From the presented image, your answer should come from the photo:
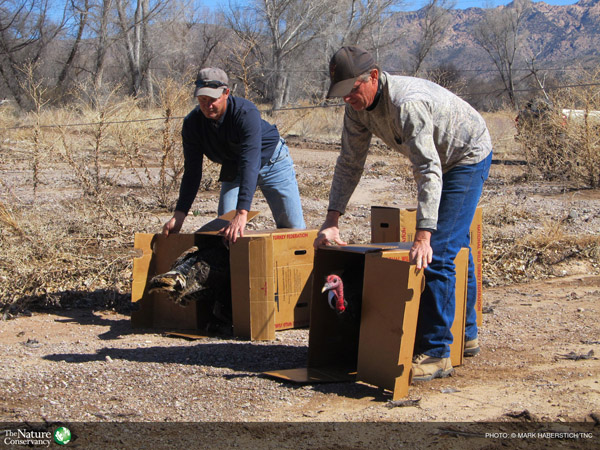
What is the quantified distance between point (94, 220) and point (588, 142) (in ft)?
25.5

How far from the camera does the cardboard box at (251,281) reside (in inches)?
187

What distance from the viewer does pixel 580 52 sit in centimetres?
10512

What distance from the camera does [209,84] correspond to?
466 centimetres

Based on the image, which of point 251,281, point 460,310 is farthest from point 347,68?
point 251,281

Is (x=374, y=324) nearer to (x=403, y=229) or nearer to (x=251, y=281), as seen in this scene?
(x=251, y=281)

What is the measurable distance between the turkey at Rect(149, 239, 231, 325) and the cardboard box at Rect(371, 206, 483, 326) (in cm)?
121

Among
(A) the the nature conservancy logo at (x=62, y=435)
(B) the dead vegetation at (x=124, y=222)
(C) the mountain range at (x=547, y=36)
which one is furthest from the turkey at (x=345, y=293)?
(C) the mountain range at (x=547, y=36)

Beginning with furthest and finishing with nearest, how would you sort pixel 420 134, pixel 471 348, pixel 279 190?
pixel 279 190 < pixel 471 348 < pixel 420 134

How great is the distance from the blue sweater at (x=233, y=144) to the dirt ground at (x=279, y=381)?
1.16m

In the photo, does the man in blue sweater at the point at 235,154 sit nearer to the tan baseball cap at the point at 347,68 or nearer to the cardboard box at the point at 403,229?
the cardboard box at the point at 403,229

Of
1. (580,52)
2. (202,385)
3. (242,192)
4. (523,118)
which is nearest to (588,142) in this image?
(523,118)

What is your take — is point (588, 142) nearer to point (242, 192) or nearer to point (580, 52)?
point (242, 192)

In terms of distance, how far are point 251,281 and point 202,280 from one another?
368 millimetres

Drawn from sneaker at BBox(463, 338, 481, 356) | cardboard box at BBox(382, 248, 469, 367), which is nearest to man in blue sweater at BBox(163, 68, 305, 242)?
cardboard box at BBox(382, 248, 469, 367)
